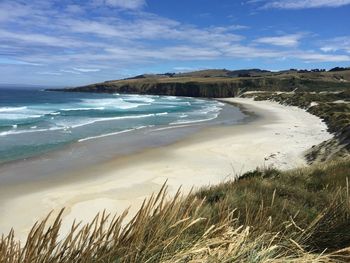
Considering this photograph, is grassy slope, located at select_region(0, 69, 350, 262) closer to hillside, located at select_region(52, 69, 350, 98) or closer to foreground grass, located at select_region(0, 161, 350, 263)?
foreground grass, located at select_region(0, 161, 350, 263)

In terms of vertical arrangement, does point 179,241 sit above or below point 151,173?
above

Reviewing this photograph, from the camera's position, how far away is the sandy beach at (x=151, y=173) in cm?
1270

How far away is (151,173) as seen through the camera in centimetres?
1762

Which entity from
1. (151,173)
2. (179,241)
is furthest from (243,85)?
(179,241)

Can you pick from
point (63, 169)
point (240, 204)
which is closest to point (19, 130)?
point (63, 169)

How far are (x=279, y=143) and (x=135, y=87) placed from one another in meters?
117

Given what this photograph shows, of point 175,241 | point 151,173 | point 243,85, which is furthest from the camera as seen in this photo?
point 243,85

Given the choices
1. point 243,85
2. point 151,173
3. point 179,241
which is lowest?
point 151,173

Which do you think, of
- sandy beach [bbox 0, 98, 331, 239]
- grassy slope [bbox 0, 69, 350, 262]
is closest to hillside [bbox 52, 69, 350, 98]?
sandy beach [bbox 0, 98, 331, 239]

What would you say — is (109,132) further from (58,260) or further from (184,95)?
(184,95)

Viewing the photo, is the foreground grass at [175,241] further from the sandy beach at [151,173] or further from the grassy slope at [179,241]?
the sandy beach at [151,173]

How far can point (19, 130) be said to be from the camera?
31031 mm

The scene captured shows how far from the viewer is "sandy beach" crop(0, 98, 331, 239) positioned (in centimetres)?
1270

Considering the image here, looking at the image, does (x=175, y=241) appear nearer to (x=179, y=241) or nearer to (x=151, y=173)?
(x=179, y=241)
